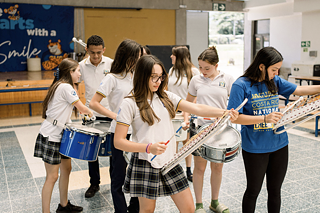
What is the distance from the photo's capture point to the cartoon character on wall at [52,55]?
36.1 feet

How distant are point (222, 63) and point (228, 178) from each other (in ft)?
60.9

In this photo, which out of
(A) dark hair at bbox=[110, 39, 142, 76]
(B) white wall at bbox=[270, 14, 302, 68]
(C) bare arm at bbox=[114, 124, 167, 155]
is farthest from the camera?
(B) white wall at bbox=[270, 14, 302, 68]

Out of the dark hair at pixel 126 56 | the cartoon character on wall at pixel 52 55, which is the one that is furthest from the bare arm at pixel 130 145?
the cartoon character on wall at pixel 52 55

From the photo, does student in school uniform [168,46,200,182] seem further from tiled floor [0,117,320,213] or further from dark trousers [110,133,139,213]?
dark trousers [110,133,139,213]

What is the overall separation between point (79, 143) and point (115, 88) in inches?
23.4

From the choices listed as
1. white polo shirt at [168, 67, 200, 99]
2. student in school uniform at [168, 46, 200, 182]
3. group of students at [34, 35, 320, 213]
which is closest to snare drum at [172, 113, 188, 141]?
group of students at [34, 35, 320, 213]

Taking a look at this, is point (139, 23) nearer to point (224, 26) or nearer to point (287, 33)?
point (287, 33)

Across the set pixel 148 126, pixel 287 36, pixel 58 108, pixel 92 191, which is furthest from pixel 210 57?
pixel 287 36

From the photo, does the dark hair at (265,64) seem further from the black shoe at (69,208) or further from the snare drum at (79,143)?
the black shoe at (69,208)

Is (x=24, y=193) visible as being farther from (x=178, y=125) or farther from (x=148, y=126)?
(x=148, y=126)

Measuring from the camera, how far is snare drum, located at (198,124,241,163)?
2307 millimetres

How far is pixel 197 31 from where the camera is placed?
1351 cm

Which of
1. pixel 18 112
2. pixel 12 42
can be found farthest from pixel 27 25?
pixel 18 112

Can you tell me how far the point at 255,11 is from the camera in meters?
13.4
